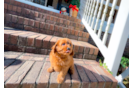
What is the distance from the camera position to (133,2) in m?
1.01

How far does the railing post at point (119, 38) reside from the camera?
3.83 feet

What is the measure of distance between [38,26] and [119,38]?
2.12 metres

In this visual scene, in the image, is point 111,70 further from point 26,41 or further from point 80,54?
point 26,41

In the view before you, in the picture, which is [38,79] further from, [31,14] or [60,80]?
[31,14]

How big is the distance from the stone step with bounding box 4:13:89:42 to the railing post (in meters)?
1.10

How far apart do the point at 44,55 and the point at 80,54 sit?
34.1 inches

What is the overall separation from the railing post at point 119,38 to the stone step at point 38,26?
110cm

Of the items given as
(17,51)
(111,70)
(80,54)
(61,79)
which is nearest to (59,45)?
(61,79)

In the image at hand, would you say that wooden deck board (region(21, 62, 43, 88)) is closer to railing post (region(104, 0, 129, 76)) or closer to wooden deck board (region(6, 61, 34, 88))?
wooden deck board (region(6, 61, 34, 88))

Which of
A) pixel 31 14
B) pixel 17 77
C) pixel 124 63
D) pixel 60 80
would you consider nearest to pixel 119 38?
pixel 124 63

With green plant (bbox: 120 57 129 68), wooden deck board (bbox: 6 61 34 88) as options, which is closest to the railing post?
green plant (bbox: 120 57 129 68)

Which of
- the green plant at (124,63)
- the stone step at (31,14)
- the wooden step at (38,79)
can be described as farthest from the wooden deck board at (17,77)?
the green plant at (124,63)

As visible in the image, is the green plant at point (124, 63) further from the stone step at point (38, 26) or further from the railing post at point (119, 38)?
the stone step at point (38, 26)

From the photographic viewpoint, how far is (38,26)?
211 centimetres
